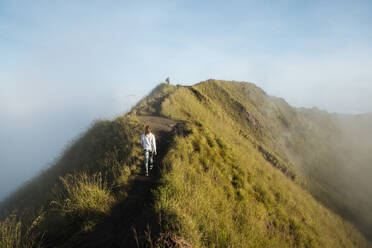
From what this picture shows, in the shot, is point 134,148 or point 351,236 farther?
point 351,236

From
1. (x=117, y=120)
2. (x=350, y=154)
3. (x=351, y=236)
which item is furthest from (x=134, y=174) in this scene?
(x=350, y=154)

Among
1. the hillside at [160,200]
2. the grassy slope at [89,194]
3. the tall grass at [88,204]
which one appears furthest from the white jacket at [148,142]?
the tall grass at [88,204]

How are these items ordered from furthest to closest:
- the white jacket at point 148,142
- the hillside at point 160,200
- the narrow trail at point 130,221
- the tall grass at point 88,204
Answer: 1. the white jacket at point 148,142
2. the tall grass at point 88,204
3. the hillside at point 160,200
4. the narrow trail at point 130,221

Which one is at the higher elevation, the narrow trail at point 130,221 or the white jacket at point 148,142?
the white jacket at point 148,142

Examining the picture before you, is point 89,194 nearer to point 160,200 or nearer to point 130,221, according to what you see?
point 130,221

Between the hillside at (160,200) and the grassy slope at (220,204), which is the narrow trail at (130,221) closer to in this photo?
the hillside at (160,200)

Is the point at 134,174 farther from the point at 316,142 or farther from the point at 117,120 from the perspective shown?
the point at 316,142

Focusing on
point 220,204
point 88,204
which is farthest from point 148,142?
point 220,204

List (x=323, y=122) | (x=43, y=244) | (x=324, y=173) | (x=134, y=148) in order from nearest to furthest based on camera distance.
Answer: (x=43, y=244), (x=134, y=148), (x=324, y=173), (x=323, y=122)

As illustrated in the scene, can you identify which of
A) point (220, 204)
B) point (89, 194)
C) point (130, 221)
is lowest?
point (220, 204)

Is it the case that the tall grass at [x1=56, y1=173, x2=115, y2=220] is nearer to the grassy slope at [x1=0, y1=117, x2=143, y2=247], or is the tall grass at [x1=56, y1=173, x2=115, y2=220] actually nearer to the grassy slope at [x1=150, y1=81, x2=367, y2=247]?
the grassy slope at [x1=0, y1=117, x2=143, y2=247]

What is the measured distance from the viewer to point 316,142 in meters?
46.3

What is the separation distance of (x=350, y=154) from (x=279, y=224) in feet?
198

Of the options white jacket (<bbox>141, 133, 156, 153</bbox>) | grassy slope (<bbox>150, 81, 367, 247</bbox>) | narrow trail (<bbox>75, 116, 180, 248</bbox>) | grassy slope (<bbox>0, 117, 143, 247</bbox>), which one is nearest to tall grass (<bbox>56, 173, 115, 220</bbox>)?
grassy slope (<bbox>0, 117, 143, 247</bbox>)
